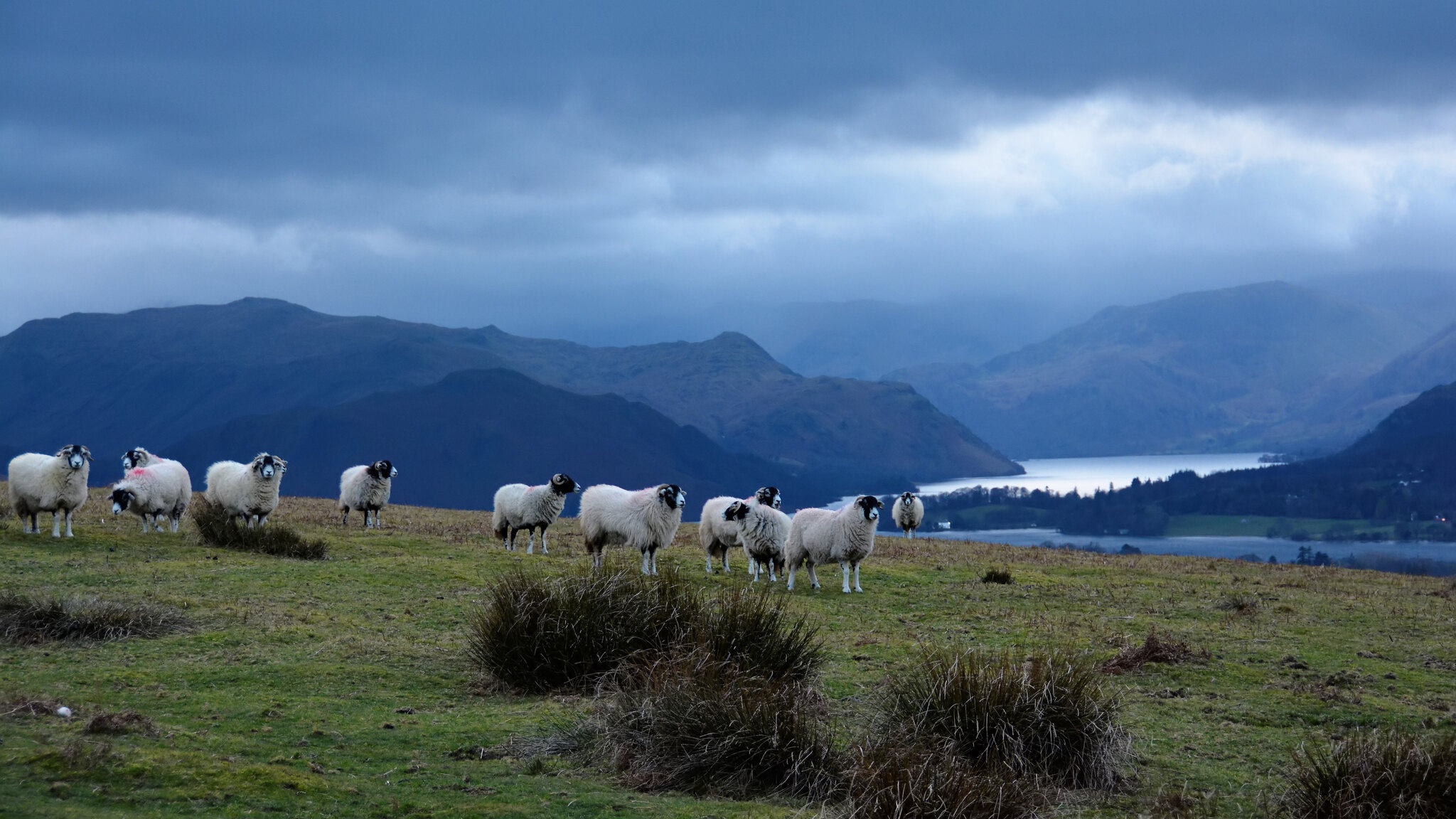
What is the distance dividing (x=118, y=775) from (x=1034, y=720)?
746 centimetres

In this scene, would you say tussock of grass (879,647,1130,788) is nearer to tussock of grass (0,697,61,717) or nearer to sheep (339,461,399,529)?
tussock of grass (0,697,61,717)

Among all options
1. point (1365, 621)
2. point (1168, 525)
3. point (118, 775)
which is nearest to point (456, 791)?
point (118, 775)

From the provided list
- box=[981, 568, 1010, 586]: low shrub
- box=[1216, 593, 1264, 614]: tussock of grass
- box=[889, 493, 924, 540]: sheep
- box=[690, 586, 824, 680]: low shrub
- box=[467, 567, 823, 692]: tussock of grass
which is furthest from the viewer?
box=[889, 493, 924, 540]: sheep

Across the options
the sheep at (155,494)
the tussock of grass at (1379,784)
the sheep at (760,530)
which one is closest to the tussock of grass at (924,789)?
the tussock of grass at (1379,784)

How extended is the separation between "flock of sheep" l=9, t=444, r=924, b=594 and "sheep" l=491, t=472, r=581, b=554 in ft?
0.08

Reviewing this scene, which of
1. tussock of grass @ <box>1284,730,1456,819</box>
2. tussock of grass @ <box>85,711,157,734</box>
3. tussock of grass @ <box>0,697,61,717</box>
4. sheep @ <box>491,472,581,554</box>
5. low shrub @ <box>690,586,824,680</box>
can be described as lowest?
tussock of grass @ <box>1284,730,1456,819</box>

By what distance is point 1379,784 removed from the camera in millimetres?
8938

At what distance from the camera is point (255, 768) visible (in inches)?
343

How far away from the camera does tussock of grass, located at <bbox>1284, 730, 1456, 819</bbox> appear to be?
8.80 m

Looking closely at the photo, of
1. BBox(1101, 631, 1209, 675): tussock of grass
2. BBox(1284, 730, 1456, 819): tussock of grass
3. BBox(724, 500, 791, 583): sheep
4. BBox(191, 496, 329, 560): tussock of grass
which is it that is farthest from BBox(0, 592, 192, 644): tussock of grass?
BBox(1284, 730, 1456, 819): tussock of grass

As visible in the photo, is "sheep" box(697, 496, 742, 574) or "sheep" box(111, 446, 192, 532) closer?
"sheep" box(697, 496, 742, 574)

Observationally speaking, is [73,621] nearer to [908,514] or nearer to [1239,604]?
[1239,604]

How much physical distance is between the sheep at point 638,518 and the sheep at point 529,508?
3.13 meters

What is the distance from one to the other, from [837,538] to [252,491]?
45.3ft
